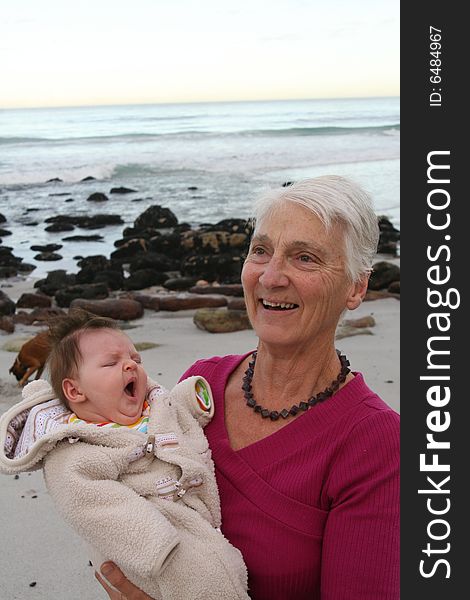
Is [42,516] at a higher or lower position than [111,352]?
lower

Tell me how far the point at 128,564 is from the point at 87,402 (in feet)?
1.62

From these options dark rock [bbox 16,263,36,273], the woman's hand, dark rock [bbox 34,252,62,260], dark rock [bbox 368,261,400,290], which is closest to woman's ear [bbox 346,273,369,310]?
the woman's hand

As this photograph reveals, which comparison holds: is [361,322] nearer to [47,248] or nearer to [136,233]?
[47,248]

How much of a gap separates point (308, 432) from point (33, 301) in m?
6.96

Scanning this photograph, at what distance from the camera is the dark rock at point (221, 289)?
8.81 meters

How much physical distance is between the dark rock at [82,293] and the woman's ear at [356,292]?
674 centimetres

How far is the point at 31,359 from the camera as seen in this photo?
16.9 feet

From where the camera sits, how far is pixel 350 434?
2.02 meters

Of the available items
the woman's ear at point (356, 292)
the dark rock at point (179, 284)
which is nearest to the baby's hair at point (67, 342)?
the woman's ear at point (356, 292)

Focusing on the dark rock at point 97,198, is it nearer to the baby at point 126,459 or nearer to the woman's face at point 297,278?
the baby at point 126,459

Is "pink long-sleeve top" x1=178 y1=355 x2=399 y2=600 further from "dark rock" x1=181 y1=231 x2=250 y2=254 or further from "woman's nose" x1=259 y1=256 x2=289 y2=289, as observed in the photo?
"dark rock" x1=181 y1=231 x2=250 y2=254

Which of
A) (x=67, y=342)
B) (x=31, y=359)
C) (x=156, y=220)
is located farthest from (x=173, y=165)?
(x=67, y=342)

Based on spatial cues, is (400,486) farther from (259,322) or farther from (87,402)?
(87,402)

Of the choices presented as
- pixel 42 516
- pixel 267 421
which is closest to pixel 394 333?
pixel 42 516
